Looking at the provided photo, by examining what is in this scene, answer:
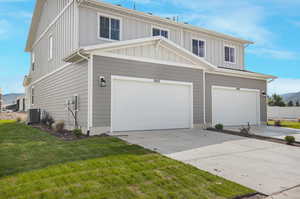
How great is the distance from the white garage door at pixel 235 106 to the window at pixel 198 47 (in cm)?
314

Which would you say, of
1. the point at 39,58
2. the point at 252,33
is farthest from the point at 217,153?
the point at 39,58

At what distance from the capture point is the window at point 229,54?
1600 cm

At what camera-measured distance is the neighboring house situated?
874cm

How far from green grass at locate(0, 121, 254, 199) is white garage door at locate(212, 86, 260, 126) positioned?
25.7ft

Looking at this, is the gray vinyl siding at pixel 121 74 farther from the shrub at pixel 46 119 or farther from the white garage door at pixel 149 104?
the shrub at pixel 46 119

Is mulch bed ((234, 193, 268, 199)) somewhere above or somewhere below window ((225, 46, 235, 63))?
below

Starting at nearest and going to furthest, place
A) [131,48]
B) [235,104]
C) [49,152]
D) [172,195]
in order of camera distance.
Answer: [172,195] < [49,152] < [131,48] < [235,104]

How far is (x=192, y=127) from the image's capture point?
36.7 ft

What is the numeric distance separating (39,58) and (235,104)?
14.4 m

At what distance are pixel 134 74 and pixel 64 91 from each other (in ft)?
13.8

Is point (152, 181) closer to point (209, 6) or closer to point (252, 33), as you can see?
point (209, 6)

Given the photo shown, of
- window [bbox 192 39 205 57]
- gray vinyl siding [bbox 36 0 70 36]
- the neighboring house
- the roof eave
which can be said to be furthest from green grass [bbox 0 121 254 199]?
window [bbox 192 39 205 57]

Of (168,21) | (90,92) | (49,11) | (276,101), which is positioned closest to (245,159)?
(90,92)

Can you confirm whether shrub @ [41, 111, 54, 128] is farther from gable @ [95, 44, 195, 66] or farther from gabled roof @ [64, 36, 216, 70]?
gable @ [95, 44, 195, 66]
